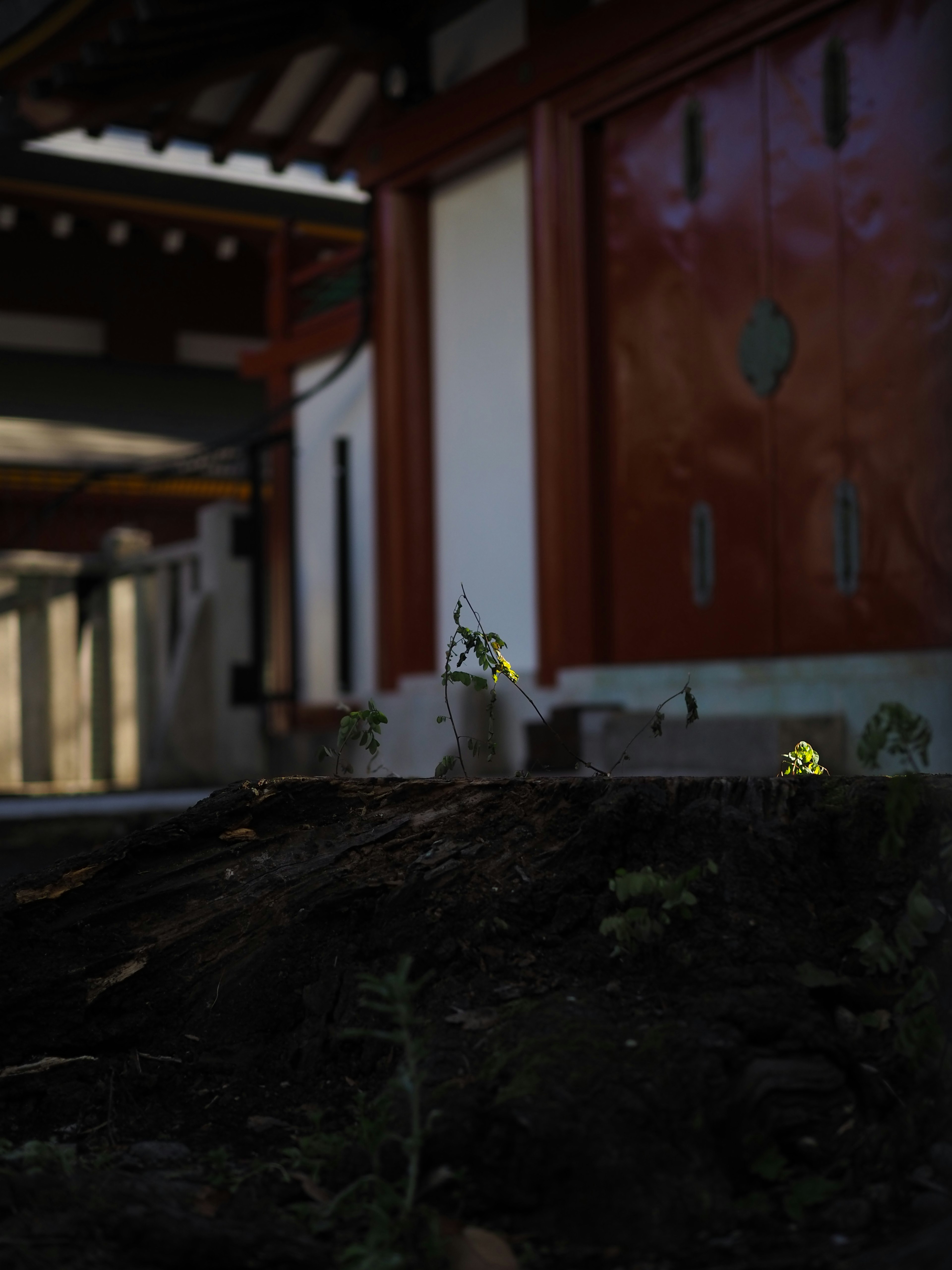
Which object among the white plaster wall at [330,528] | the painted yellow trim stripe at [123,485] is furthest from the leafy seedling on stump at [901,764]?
the painted yellow trim stripe at [123,485]

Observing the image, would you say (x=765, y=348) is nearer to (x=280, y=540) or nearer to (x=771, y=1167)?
(x=771, y=1167)

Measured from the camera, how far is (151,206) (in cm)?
969

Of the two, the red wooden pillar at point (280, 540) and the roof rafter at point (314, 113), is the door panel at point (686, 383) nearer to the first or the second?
the roof rafter at point (314, 113)

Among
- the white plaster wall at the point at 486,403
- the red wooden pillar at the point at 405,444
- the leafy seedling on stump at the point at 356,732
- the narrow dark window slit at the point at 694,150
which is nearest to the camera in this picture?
the leafy seedling on stump at the point at 356,732

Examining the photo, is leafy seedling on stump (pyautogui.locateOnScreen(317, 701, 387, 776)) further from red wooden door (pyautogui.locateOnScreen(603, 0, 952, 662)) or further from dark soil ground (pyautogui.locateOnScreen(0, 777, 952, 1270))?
red wooden door (pyautogui.locateOnScreen(603, 0, 952, 662))

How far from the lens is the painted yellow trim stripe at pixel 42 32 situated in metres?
5.69

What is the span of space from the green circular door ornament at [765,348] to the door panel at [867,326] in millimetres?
46

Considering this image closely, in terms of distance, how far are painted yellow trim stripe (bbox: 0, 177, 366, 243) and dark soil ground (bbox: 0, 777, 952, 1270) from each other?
26.0 feet

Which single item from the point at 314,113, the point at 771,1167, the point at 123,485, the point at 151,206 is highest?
the point at 151,206

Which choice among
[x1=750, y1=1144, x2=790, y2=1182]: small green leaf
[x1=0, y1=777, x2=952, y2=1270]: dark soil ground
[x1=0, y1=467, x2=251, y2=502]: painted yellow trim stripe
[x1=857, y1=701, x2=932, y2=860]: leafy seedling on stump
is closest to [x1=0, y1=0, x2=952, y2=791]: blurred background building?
[x1=857, y1=701, x2=932, y2=860]: leafy seedling on stump

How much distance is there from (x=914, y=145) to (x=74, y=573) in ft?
20.7

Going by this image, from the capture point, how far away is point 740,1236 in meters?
1.18

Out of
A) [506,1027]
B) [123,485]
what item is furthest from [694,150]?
[123,485]

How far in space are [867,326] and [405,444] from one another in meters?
2.64
